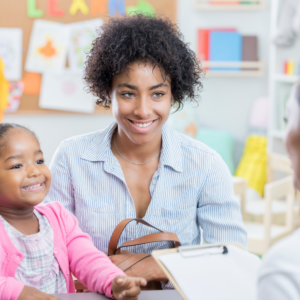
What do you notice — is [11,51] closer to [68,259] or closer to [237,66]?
[237,66]

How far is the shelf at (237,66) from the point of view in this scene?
320 cm

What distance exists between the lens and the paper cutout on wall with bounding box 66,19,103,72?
10.2ft

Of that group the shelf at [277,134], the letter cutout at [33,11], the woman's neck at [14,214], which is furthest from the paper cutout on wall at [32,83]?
the woman's neck at [14,214]

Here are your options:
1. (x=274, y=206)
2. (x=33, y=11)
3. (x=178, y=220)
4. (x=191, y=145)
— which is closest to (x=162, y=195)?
(x=178, y=220)

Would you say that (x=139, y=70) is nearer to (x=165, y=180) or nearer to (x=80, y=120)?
(x=165, y=180)

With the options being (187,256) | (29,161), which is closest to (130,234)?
(29,161)

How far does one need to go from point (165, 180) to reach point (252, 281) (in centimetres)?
64

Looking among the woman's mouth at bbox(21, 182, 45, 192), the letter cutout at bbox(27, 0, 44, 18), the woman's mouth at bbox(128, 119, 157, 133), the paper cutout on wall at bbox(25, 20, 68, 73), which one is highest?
the letter cutout at bbox(27, 0, 44, 18)

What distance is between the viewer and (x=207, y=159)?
1.28 metres

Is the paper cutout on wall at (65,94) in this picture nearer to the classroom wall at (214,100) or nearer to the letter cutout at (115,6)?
the classroom wall at (214,100)

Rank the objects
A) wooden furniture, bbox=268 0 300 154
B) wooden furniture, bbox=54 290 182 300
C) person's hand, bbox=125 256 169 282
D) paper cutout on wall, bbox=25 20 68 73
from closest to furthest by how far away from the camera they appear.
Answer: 1. wooden furniture, bbox=54 290 182 300
2. person's hand, bbox=125 256 169 282
3. wooden furniture, bbox=268 0 300 154
4. paper cutout on wall, bbox=25 20 68 73

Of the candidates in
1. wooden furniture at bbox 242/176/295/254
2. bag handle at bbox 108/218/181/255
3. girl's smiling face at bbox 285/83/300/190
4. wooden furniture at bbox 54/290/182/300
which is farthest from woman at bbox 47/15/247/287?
wooden furniture at bbox 242/176/295/254

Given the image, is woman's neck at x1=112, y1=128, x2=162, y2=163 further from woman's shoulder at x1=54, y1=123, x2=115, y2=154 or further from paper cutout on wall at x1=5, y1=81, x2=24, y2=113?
paper cutout on wall at x1=5, y1=81, x2=24, y2=113

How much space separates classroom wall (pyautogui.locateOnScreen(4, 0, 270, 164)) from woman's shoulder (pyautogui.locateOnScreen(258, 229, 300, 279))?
112 inches
